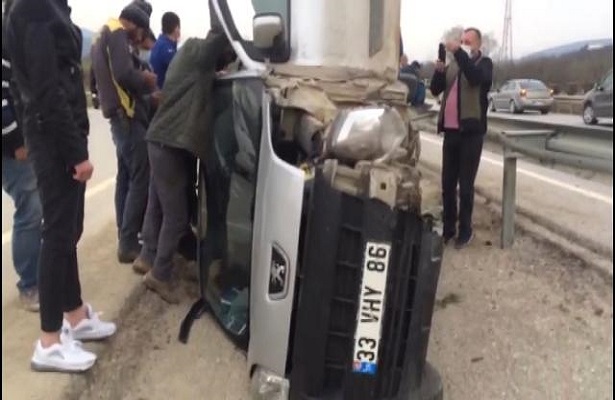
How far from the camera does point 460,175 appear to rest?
561 centimetres

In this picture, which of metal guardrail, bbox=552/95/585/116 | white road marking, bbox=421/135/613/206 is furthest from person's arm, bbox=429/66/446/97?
metal guardrail, bbox=552/95/585/116

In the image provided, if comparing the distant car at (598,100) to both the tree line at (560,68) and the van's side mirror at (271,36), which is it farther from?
the van's side mirror at (271,36)

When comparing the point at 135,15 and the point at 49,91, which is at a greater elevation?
the point at 135,15

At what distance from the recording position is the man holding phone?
17.7 ft

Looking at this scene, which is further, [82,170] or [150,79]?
[150,79]

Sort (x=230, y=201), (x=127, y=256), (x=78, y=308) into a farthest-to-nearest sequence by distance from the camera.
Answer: (x=127, y=256) < (x=230, y=201) < (x=78, y=308)

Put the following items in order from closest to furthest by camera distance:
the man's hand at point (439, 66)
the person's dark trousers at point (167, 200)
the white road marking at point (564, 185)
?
1. the person's dark trousers at point (167, 200)
2. the man's hand at point (439, 66)
3. the white road marking at point (564, 185)

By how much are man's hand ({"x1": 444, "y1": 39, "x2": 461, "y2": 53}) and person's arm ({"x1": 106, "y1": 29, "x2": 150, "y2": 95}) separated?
2.49 meters

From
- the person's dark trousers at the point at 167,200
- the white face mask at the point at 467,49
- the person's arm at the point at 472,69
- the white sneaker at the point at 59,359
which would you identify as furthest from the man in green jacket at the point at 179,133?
the white face mask at the point at 467,49

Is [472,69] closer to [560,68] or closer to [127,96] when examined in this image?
[127,96]

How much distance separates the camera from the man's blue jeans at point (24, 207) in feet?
12.2

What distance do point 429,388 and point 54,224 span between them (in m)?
1.84

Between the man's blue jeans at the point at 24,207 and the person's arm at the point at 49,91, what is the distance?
875mm

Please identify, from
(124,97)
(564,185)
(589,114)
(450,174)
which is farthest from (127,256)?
(589,114)
